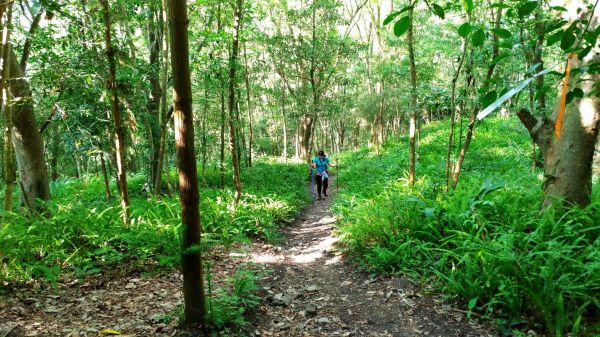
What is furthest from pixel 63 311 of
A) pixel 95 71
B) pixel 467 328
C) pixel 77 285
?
pixel 467 328

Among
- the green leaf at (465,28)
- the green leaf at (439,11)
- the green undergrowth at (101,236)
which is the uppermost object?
the green leaf at (439,11)

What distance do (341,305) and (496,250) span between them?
76.2 inches

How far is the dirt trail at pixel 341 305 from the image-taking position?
369cm

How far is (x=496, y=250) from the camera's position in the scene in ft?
13.1

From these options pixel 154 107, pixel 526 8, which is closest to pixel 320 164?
pixel 154 107

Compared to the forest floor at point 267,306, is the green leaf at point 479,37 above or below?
above

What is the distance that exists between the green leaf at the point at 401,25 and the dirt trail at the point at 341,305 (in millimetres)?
3219

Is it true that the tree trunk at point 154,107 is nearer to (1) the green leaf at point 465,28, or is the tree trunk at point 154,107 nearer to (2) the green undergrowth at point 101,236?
(2) the green undergrowth at point 101,236

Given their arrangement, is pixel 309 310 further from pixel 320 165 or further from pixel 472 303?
pixel 320 165

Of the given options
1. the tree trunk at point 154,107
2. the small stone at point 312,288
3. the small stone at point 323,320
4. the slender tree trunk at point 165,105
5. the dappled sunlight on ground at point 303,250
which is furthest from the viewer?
the tree trunk at point 154,107

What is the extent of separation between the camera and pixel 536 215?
16.0ft

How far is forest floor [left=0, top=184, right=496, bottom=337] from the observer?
3.35m

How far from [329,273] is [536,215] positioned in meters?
3.07

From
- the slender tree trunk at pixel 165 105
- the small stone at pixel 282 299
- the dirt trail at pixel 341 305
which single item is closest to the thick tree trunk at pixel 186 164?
the dirt trail at pixel 341 305
